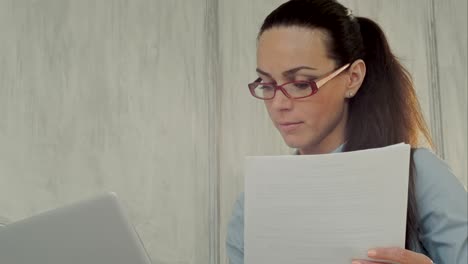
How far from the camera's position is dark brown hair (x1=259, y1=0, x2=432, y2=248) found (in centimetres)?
123

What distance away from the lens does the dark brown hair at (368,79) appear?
4.03 ft

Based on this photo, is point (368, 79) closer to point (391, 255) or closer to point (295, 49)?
point (295, 49)

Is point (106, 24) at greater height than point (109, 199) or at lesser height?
greater

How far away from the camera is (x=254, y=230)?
0.99m

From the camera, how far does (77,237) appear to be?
2.19 ft

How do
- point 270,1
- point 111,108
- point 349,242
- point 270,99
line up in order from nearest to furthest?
point 349,242, point 270,99, point 111,108, point 270,1

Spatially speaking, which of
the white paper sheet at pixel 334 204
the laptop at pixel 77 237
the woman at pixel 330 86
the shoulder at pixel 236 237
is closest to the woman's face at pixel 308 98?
the woman at pixel 330 86

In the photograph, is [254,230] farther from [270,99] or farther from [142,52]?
[142,52]

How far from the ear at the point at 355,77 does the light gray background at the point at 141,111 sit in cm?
41

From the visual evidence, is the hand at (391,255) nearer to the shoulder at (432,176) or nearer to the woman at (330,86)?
the shoulder at (432,176)

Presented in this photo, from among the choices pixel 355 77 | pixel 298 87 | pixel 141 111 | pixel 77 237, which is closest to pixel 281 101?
pixel 298 87

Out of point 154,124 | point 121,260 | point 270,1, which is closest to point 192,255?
point 154,124

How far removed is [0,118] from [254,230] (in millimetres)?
695

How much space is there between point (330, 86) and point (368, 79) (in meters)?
0.10
